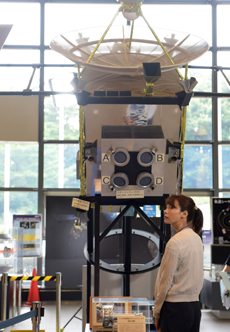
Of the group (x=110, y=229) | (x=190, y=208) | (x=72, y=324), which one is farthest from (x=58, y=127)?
(x=190, y=208)

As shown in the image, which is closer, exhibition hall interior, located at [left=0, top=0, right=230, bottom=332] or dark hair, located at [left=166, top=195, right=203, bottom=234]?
dark hair, located at [left=166, top=195, right=203, bottom=234]

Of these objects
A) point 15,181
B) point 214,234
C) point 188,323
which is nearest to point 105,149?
point 188,323

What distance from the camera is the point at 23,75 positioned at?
Answer: 351 inches

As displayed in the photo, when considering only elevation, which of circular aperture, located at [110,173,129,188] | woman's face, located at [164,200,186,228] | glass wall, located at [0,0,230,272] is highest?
glass wall, located at [0,0,230,272]

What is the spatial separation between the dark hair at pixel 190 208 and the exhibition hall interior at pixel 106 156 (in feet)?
1.65

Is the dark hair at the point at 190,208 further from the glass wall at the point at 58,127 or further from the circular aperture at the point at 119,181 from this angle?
the glass wall at the point at 58,127

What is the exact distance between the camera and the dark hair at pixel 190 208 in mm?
3242

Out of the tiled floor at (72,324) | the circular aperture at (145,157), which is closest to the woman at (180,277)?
the circular aperture at (145,157)

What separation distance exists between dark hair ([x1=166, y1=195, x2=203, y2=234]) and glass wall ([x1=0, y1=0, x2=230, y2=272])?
5456 mm

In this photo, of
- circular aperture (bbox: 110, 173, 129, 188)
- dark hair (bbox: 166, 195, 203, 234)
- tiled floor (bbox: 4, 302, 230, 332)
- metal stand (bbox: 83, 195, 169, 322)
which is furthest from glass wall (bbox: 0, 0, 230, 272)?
dark hair (bbox: 166, 195, 203, 234)

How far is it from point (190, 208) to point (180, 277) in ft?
1.39

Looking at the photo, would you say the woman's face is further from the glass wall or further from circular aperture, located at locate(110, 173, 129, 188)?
the glass wall

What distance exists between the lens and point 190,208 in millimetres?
3258

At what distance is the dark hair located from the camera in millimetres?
3242
